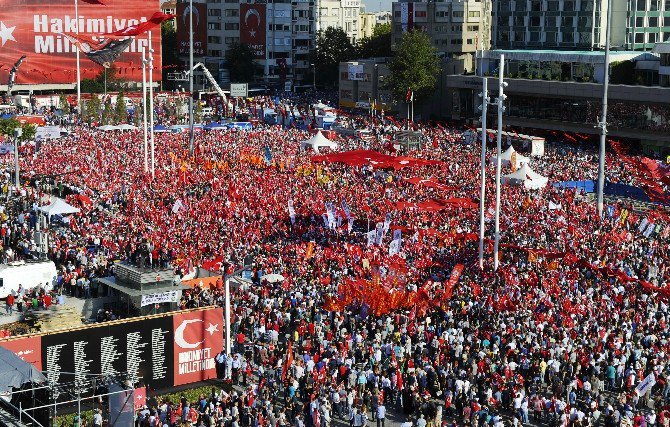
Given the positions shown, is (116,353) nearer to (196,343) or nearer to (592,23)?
(196,343)

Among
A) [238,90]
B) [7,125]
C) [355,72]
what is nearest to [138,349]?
[7,125]

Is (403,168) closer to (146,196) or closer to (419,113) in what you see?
(146,196)

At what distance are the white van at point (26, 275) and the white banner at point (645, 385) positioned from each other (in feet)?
58.9

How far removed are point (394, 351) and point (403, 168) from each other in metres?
28.6

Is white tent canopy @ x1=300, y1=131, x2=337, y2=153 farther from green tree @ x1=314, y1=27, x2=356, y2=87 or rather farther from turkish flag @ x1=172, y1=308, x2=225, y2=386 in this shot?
green tree @ x1=314, y1=27, x2=356, y2=87

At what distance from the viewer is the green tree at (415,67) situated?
3649 inches

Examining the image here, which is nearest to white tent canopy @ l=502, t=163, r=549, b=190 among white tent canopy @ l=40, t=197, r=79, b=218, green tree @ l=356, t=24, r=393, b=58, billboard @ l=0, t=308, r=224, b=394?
white tent canopy @ l=40, t=197, r=79, b=218

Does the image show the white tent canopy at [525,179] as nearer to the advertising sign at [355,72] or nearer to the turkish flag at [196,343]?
the turkish flag at [196,343]

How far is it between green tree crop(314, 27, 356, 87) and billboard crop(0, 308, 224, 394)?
345ft

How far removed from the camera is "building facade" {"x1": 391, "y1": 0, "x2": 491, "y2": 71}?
107m

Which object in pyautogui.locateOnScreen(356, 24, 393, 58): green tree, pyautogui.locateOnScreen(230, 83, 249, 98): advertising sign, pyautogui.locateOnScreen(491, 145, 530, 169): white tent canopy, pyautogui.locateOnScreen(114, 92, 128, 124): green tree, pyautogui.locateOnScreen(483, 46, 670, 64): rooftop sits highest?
pyautogui.locateOnScreen(356, 24, 393, 58): green tree

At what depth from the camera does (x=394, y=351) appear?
2656 centimetres

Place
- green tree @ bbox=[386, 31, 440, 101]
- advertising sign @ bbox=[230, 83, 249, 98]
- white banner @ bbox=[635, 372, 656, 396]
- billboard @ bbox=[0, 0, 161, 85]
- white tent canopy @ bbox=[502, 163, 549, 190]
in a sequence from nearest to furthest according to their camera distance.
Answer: white banner @ bbox=[635, 372, 656, 396] → white tent canopy @ bbox=[502, 163, 549, 190] → green tree @ bbox=[386, 31, 440, 101] → advertising sign @ bbox=[230, 83, 249, 98] → billboard @ bbox=[0, 0, 161, 85]

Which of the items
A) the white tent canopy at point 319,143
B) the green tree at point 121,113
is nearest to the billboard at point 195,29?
the green tree at point 121,113
